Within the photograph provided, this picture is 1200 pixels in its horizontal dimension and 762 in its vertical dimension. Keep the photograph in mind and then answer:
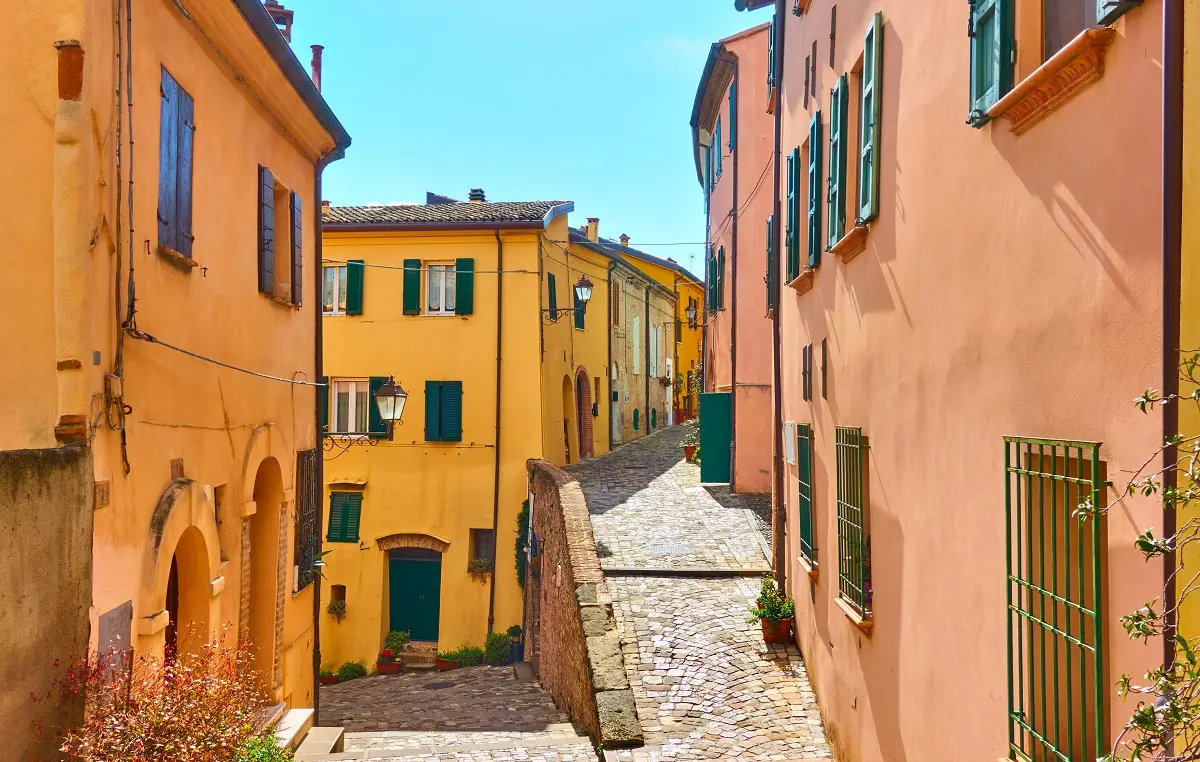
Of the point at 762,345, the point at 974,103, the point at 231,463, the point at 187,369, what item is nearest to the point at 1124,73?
the point at 974,103

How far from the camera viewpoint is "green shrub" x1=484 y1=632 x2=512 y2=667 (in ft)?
68.6

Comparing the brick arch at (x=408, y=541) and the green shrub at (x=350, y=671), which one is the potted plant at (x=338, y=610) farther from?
the brick arch at (x=408, y=541)

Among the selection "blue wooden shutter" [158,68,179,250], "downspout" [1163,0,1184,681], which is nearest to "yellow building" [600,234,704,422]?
"blue wooden shutter" [158,68,179,250]

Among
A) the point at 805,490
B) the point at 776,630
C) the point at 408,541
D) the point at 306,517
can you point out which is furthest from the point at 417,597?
the point at 805,490

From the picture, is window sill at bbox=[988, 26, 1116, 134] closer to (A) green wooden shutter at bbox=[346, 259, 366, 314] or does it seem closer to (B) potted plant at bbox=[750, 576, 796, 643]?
(B) potted plant at bbox=[750, 576, 796, 643]

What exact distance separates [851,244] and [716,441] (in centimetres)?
1330

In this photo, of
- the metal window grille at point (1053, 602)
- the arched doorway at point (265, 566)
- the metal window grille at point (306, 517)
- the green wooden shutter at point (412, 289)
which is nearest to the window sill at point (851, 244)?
the metal window grille at point (1053, 602)

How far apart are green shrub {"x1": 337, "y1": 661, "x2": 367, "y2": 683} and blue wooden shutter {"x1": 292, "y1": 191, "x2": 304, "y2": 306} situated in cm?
1236

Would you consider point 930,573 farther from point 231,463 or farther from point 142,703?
point 231,463

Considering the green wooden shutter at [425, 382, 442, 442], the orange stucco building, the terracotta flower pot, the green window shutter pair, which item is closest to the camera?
the green window shutter pair

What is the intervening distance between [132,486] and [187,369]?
4.89 feet

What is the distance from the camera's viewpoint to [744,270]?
788 inches

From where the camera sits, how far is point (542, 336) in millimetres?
22625

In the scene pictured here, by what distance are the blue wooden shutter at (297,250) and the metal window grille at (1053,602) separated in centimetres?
888
